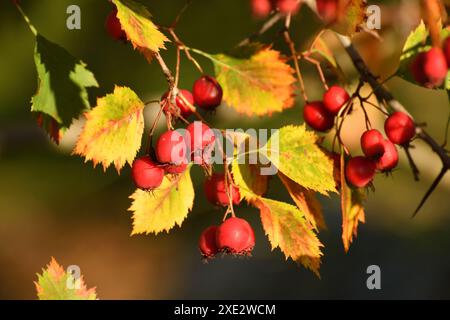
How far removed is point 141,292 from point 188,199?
1942 millimetres

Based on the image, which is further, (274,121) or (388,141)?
A: (274,121)

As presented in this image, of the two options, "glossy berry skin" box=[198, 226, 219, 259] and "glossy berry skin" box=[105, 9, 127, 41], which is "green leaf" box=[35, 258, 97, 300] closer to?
"glossy berry skin" box=[198, 226, 219, 259]

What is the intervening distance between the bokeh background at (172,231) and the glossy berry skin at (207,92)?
92 centimetres

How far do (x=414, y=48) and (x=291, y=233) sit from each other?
238 millimetres

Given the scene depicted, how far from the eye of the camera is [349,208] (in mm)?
760

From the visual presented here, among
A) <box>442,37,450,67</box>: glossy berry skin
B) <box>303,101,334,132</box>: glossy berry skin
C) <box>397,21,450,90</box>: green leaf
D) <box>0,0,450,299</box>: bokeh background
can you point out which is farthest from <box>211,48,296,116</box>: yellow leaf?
<box>0,0,450,299</box>: bokeh background

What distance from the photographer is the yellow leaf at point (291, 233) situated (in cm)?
71

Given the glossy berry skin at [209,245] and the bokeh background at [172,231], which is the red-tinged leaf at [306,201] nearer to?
the glossy berry skin at [209,245]

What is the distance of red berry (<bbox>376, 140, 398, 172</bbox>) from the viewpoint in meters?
0.76

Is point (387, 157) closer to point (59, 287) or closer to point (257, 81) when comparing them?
point (257, 81)

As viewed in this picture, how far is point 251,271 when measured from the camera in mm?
2262
